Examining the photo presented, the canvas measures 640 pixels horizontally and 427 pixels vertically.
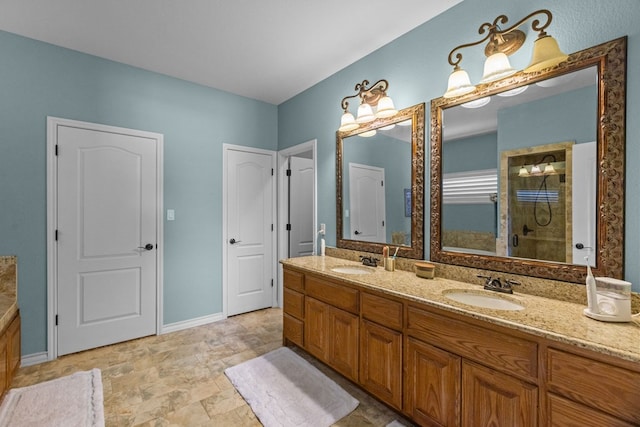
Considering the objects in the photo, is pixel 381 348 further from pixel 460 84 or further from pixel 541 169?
pixel 460 84

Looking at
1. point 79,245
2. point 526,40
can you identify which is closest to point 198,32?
point 79,245

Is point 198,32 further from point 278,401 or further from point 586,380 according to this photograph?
point 586,380

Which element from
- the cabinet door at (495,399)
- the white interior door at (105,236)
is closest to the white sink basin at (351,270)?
the cabinet door at (495,399)

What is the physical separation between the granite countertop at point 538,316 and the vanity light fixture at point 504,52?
1.21m

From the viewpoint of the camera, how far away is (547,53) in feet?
4.83

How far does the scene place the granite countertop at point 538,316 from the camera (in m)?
1.06

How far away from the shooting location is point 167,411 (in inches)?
75.0

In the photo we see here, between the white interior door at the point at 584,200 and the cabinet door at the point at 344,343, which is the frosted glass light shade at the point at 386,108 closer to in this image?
the white interior door at the point at 584,200

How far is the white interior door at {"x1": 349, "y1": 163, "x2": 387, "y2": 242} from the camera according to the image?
2.57 meters

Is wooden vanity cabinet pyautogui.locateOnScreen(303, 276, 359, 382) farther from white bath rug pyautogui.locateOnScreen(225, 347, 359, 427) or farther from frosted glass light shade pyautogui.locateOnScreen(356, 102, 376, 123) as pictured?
frosted glass light shade pyautogui.locateOnScreen(356, 102, 376, 123)

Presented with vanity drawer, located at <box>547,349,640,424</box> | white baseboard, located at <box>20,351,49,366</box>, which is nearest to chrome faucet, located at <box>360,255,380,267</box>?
vanity drawer, located at <box>547,349,640,424</box>

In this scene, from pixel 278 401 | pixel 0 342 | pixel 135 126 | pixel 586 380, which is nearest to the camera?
pixel 586 380

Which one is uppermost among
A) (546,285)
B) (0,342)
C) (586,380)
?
(546,285)

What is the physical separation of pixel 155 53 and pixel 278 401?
10.1ft
